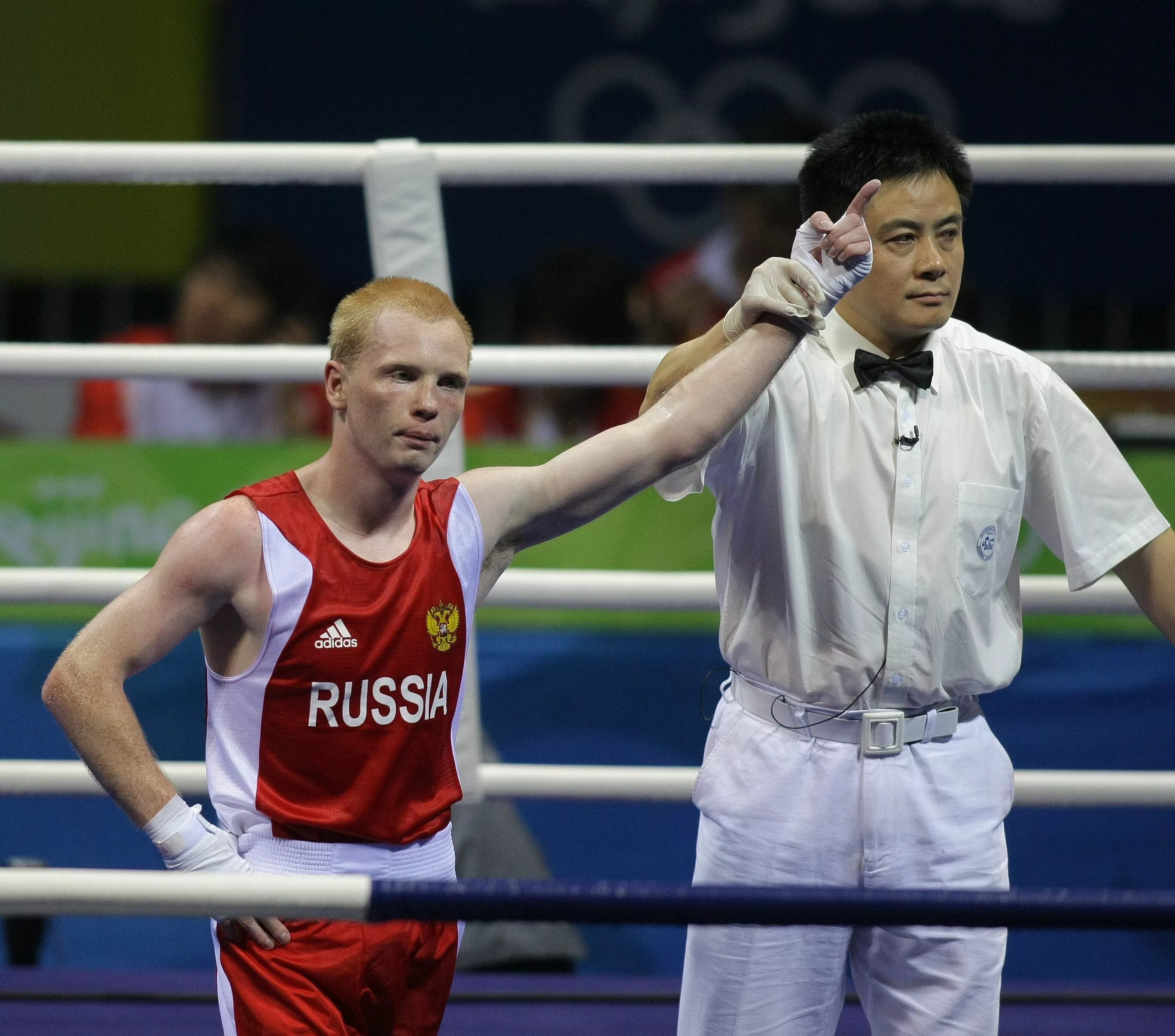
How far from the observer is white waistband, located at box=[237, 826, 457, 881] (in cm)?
168

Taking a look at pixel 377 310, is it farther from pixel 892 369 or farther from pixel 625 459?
pixel 892 369

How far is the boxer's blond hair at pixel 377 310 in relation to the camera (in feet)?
5.61

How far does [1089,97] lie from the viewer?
18.1 feet

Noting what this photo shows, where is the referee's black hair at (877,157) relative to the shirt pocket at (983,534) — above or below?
above

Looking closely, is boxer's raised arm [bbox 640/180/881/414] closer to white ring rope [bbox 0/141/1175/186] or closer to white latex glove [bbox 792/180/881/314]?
white latex glove [bbox 792/180/881/314]

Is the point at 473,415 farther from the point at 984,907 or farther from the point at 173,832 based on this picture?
the point at 984,907

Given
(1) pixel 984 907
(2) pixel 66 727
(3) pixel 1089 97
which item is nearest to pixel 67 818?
(2) pixel 66 727

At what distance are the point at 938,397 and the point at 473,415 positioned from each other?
1654mm

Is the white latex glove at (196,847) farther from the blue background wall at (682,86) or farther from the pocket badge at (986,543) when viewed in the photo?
the blue background wall at (682,86)

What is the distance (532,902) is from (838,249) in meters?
0.85

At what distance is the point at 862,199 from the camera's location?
172 centimetres

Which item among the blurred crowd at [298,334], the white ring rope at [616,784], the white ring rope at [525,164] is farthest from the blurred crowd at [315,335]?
the white ring rope at [616,784]

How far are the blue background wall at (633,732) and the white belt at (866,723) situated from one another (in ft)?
3.35

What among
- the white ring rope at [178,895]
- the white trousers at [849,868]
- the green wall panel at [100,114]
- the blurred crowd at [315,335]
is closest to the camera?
the white ring rope at [178,895]
